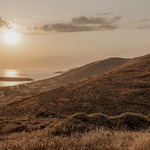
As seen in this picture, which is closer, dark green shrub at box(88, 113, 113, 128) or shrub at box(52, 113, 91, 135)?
shrub at box(52, 113, 91, 135)

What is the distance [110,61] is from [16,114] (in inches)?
4432

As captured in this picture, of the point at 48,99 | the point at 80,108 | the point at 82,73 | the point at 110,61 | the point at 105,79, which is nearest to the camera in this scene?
the point at 80,108

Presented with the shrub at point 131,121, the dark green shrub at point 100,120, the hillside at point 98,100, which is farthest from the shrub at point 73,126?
the hillside at point 98,100

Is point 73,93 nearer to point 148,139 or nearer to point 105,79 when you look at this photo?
point 105,79

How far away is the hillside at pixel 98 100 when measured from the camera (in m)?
36.0

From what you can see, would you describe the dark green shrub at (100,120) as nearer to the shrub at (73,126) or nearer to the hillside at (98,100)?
the shrub at (73,126)

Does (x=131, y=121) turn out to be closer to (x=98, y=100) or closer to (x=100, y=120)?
(x=100, y=120)

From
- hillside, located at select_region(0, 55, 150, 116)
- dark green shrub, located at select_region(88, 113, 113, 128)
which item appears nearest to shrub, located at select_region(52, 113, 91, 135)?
dark green shrub, located at select_region(88, 113, 113, 128)

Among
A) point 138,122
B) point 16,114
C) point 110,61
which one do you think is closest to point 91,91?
point 16,114

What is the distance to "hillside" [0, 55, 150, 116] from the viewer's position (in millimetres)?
35969

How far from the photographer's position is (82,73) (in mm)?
129375

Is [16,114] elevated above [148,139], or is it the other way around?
[148,139]

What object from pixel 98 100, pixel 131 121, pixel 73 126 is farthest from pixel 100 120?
pixel 98 100

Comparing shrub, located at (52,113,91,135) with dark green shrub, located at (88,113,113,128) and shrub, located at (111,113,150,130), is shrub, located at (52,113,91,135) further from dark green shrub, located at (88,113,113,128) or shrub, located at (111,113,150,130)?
shrub, located at (111,113,150,130)
